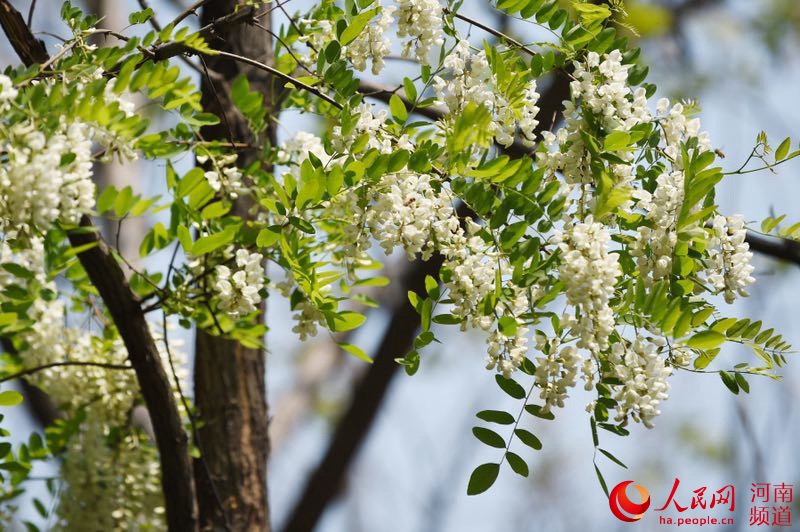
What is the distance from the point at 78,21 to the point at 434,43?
52cm

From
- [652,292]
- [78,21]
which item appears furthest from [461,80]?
[78,21]

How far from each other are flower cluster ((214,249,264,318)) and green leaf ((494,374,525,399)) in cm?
38

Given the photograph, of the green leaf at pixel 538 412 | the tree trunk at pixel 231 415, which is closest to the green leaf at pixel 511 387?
the green leaf at pixel 538 412

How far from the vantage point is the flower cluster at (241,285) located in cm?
139

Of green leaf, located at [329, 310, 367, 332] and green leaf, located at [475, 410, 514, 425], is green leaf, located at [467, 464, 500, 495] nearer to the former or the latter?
green leaf, located at [475, 410, 514, 425]

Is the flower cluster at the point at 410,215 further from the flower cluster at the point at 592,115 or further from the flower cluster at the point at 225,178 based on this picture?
the flower cluster at the point at 225,178

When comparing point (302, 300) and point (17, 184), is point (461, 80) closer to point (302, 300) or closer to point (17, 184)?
point (302, 300)

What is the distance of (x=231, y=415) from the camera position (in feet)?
6.91

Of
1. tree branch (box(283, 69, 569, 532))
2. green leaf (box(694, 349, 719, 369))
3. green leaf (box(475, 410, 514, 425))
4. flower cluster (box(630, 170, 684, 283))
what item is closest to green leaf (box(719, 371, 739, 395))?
green leaf (box(694, 349, 719, 369))

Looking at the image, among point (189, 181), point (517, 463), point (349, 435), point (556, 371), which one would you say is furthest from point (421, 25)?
A: point (349, 435)

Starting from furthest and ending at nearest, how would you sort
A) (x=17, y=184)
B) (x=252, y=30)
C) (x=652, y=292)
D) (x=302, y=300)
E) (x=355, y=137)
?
(x=252, y=30) → (x=302, y=300) → (x=355, y=137) → (x=652, y=292) → (x=17, y=184)

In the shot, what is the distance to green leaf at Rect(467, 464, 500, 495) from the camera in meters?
1.32

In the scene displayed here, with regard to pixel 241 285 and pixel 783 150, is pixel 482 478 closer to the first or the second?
pixel 241 285

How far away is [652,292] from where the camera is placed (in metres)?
1.17
